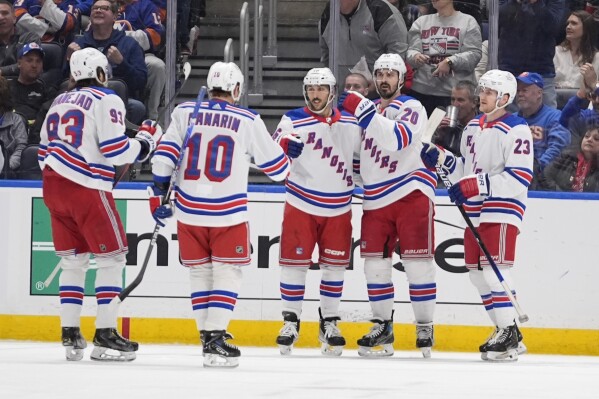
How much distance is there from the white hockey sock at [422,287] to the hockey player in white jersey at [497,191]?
0.21 m

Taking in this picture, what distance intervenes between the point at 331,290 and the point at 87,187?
1461 millimetres

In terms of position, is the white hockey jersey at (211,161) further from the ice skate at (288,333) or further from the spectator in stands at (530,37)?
the spectator in stands at (530,37)

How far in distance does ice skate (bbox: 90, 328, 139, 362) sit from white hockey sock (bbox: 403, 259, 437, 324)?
61.2 inches

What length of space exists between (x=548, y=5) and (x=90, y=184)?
3.21 m

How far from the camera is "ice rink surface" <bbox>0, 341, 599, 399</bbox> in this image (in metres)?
4.96

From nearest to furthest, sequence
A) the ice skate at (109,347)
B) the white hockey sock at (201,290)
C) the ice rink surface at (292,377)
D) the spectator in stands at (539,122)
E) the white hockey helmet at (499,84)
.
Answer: the ice rink surface at (292,377) < the white hockey sock at (201,290) < the ice skate at (109,347) < the white hockey helmet at (499,84) < the spectator in stands at (539,122)

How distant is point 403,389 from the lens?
518 cm

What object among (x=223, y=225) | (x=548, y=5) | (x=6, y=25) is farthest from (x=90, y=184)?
(x=548, y=5)

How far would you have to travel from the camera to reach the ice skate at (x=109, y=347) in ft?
20.9

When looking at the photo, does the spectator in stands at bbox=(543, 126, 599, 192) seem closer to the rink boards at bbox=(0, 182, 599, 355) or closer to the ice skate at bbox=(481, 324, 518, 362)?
the rink boards at bbox=(0, 182, 599, 355)

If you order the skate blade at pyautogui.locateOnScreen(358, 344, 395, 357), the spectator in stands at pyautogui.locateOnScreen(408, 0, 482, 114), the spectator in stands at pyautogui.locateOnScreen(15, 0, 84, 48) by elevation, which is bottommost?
the skate blade at pyautogui.locateOnScreen(358, 344, 395, 357)

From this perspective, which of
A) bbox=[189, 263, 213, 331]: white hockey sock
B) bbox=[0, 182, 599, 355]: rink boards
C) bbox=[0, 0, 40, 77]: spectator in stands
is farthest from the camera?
bbox=[0, 0, 40, 77]: spectator in stands

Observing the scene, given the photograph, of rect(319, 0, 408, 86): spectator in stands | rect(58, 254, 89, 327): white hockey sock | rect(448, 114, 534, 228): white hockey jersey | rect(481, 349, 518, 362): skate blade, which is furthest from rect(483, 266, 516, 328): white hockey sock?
rect(58, 254, 89, 327): white hockey sock

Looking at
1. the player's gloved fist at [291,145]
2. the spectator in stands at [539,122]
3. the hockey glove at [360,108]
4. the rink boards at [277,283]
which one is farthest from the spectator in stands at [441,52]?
the player's gloved fist at [291,145]
